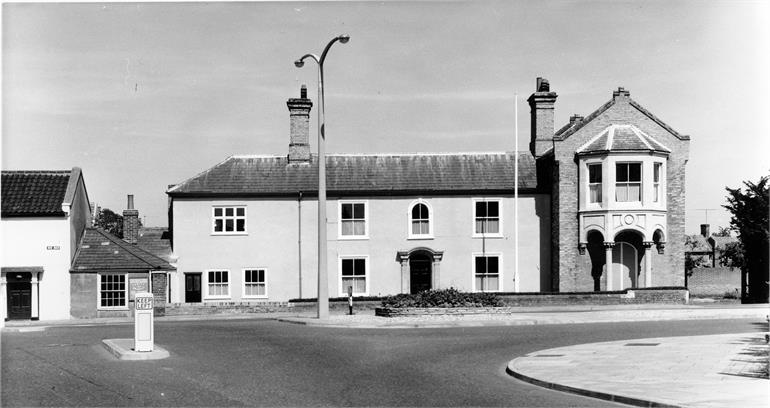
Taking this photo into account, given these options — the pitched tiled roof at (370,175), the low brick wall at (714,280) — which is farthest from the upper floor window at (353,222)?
the low brick wall at (714,280)

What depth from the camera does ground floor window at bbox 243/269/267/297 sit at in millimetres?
43219

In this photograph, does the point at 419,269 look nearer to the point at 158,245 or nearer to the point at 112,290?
the point at 158,245

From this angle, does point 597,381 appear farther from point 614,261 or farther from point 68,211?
point 68,211

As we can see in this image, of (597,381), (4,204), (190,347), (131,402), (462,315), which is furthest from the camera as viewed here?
(4,204)

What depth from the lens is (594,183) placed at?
40781mm

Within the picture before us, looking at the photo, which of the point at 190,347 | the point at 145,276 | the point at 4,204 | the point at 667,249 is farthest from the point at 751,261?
the point at 4,204

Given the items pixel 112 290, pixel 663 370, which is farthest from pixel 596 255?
pixel 663 370

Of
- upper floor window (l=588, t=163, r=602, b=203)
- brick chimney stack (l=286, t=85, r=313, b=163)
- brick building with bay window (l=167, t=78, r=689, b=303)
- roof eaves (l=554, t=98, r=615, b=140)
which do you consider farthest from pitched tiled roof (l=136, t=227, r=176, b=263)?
upper floor window (l=588, t=163, r=602, b=203)

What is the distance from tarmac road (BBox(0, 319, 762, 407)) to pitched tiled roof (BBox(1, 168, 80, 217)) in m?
16.6

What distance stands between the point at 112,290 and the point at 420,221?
14856 mm

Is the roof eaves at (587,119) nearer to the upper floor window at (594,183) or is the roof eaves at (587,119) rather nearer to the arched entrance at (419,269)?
the upper floor window at (594,183)

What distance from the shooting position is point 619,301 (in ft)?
120

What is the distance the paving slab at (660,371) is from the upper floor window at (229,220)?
2692 cm

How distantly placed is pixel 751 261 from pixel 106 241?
101 ft
